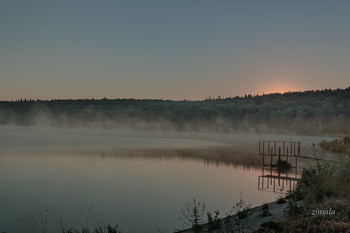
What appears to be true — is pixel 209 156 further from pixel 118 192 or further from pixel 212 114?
pixel 212 114

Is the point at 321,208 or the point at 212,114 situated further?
the point at 212,114

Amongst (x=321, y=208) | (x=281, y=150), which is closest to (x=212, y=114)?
(x=281, y=150)

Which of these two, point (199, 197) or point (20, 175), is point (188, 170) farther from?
point (20, 175)

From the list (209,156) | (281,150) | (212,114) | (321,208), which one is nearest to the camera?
(321,208)

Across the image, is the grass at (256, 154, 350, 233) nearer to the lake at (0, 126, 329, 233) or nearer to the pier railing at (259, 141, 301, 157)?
the lake at (0, 126, 329, 233)

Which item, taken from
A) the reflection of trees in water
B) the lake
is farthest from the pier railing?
the lake

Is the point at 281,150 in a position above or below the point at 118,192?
below

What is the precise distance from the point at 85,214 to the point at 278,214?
834cm

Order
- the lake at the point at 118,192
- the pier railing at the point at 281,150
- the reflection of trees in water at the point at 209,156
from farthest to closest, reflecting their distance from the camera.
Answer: the reflection of trees in water at the point at 209,156 → the pier railing at the point at 281,150 → the lake at the point at 118,192

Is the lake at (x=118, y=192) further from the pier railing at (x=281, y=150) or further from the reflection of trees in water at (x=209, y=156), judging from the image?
the pier railing at (x=281, y=150)

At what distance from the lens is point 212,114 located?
146375 millimetres

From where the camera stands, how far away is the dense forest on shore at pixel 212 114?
115125 millimetres

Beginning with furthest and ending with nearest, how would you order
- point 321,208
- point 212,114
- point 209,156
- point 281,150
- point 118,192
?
point 212,114 < point 281,150 < point 209,156 < point 118,192 < point 321,208

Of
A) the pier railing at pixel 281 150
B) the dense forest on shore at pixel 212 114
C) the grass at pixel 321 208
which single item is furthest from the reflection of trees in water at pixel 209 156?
the dense forest on shore at pixel 212 114
